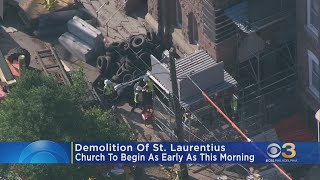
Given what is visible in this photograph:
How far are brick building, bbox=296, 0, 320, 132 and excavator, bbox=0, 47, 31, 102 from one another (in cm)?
1426

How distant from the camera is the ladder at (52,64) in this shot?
66.9 metres

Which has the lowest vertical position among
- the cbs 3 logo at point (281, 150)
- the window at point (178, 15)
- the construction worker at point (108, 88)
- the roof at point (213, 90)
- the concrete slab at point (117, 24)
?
the cbs 3 logo at point (281, 150)

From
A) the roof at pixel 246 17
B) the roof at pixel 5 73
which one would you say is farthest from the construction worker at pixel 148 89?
the roof at pixel 5 73

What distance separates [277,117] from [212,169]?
Result: 15.3 ft

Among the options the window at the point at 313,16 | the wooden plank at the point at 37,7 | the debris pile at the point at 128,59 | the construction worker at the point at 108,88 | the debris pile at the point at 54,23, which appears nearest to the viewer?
the window at the point at 313,16

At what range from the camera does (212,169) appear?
6256 cm

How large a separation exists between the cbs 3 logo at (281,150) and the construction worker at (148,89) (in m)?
8.69

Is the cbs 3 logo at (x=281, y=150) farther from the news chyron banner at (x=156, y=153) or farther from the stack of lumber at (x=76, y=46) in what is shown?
the stack of lumber at (x=76, y=46)

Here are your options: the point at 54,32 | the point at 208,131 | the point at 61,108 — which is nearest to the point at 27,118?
the point at 61,108

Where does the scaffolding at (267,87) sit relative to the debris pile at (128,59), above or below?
below

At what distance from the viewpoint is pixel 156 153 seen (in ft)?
189

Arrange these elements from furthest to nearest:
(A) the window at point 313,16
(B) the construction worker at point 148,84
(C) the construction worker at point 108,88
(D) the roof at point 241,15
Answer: (C) the construction worker at point 108,88
(B) the construction worker at point 148,84
(D) the roof at point 241,15
(A) the window at point 313,16

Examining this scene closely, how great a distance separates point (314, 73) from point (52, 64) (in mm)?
15109

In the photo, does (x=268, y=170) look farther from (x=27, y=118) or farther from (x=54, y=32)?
(x=54, y=32)
